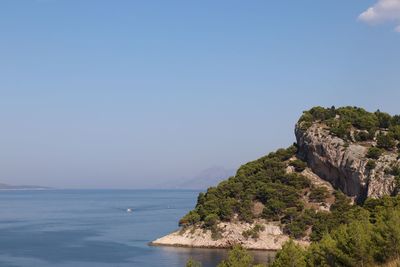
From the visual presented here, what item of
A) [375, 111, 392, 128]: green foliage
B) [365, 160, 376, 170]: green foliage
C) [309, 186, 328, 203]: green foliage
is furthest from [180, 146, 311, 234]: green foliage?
[375, 111, 392, 128]: green foliage

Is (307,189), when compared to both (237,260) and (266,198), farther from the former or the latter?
(237,260)

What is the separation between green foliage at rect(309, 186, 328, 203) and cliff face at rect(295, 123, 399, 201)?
459 cm

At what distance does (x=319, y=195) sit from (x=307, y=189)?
5379 mm

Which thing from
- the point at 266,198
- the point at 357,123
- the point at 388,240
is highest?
the point at 357,123

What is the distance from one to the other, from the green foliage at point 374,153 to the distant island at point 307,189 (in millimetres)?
236

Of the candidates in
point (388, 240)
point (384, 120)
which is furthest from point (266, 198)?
point (388, 240)

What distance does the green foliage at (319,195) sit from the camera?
138500 millimetres

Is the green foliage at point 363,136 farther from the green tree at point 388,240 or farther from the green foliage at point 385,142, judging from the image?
the green tree at point 388,240

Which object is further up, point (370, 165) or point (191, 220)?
point (370, 165)

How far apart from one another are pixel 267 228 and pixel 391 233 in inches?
3186

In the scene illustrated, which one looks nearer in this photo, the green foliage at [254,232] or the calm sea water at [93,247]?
the calm sea water at [93,247]

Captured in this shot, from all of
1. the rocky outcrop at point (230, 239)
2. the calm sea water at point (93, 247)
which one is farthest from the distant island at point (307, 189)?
the calm sea water at point (93, 247)

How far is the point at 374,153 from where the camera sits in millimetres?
131250

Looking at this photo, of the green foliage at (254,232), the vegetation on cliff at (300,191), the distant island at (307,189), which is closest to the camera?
the distant island at (307,189)
